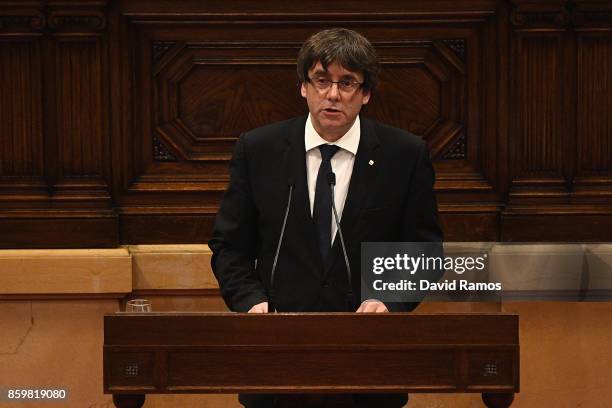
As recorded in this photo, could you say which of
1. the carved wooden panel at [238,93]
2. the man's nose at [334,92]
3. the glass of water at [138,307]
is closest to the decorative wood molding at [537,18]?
the carved wooden panel at [238,93]

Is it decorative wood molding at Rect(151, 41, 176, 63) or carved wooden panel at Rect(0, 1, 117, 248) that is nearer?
carved wooden panel at Rect(0, 1, 117, 248)

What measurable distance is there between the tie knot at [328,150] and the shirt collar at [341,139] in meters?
0.01

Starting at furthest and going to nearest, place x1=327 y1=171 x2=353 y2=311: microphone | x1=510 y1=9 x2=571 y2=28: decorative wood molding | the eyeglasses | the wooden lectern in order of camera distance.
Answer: x1=510 y1=9 x2=571 y2=28: decorative wood molding
the eyeglasses
x1=327 y1=171 x2=353 y2=311: microphone
the wooden lectern

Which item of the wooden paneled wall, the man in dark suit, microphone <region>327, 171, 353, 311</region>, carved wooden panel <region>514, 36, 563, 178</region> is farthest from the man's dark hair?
carved wooden panel <region>514, 36, 563, 178</region>

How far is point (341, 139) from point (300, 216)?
0.84ft

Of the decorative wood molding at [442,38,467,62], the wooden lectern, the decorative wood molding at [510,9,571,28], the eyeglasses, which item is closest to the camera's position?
the wooden lectern

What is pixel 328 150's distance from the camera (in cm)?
319

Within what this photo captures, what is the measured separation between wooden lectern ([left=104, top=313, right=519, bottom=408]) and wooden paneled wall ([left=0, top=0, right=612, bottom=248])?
2.16 meters

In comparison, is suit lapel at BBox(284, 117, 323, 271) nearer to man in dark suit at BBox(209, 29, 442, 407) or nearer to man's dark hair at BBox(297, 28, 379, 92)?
man in dark suit at BBox(209, 29, 442, 407)

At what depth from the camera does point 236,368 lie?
265 centimetres

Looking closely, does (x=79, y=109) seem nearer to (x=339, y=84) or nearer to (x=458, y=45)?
(x=458, y=45)

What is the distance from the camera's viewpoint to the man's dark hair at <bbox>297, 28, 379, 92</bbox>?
308 cm

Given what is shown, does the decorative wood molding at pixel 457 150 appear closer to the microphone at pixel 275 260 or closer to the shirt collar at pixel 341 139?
the shirt collar at pixel 341 139

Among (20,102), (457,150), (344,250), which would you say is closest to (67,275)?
(20,102)
